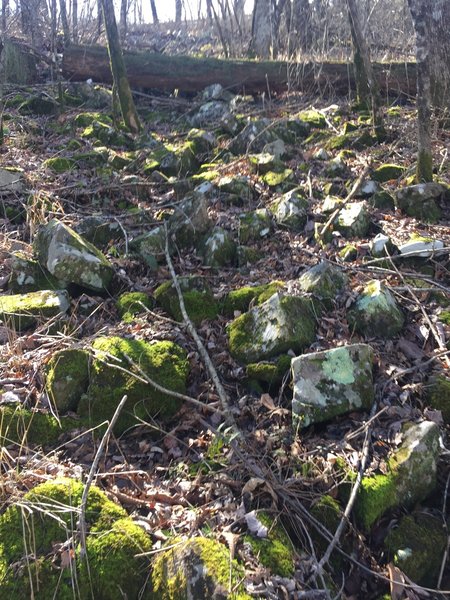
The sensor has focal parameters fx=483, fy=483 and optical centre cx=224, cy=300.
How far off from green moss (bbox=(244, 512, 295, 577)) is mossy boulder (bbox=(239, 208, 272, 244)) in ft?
13.6

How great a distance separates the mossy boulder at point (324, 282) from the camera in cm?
488

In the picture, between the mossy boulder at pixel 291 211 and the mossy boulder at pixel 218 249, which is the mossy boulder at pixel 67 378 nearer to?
the mossy boulder at pixel 218 249

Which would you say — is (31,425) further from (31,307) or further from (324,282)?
(324,282)

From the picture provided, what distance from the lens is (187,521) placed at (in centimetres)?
293

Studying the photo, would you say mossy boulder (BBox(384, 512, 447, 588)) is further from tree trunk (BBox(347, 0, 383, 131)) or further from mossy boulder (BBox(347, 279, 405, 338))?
tree trunk (BBox(347, 0, 383, 131))

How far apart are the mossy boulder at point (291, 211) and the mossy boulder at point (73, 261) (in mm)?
2526

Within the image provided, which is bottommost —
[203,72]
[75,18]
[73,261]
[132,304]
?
[132,304]

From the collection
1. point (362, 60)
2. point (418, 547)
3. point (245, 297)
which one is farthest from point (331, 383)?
point (362, 60)

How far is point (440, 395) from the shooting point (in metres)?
3.76

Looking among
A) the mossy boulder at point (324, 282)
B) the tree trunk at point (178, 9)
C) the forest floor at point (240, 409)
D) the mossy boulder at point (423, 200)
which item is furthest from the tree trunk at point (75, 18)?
the mossy boulder at point (324, 282)

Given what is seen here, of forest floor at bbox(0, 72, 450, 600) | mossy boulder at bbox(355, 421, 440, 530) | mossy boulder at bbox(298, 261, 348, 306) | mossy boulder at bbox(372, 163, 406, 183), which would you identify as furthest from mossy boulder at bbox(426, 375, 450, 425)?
mossy boulder at bbox(372, 163, 406, 183)

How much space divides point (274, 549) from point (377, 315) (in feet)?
7.98

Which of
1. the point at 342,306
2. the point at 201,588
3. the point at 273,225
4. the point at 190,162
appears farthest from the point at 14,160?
the point at 201,588

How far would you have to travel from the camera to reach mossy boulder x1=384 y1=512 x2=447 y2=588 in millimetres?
2916
